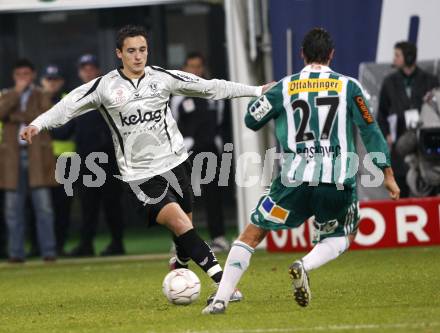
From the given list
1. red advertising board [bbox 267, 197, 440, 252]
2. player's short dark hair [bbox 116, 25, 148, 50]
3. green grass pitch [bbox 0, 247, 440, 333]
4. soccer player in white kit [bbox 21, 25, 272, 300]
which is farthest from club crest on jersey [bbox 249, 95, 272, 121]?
red advertising board [bbox 267, 197, 440, 252]

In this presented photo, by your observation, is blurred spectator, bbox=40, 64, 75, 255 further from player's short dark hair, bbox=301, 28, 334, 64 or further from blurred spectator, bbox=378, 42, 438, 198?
player's short dark hair, bbox=301, 28, 334, 64

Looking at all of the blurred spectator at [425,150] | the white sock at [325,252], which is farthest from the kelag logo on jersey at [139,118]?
the blurred spectator at [425,150]

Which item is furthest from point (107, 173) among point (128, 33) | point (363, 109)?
point (363, 109)

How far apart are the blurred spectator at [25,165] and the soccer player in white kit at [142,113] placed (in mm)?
5800

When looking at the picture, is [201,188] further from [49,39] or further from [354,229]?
[354,229]

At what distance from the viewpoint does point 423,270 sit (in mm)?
11477

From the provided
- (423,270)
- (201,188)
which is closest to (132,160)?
(423,270)

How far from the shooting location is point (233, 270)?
28.0ft

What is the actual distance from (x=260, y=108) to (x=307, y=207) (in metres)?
0.73

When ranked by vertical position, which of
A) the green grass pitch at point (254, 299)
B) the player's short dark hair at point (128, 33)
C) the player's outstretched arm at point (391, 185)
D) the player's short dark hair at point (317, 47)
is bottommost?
the green grass pitch at point (254, 299)

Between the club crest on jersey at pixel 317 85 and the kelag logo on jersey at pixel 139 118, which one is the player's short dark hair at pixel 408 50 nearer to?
the kelag logo on jersey at pixel 139 118

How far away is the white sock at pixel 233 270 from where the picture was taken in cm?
850

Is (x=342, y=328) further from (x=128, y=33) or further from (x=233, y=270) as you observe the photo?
(x=128, y=33)

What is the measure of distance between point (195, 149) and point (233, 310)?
6758mm
